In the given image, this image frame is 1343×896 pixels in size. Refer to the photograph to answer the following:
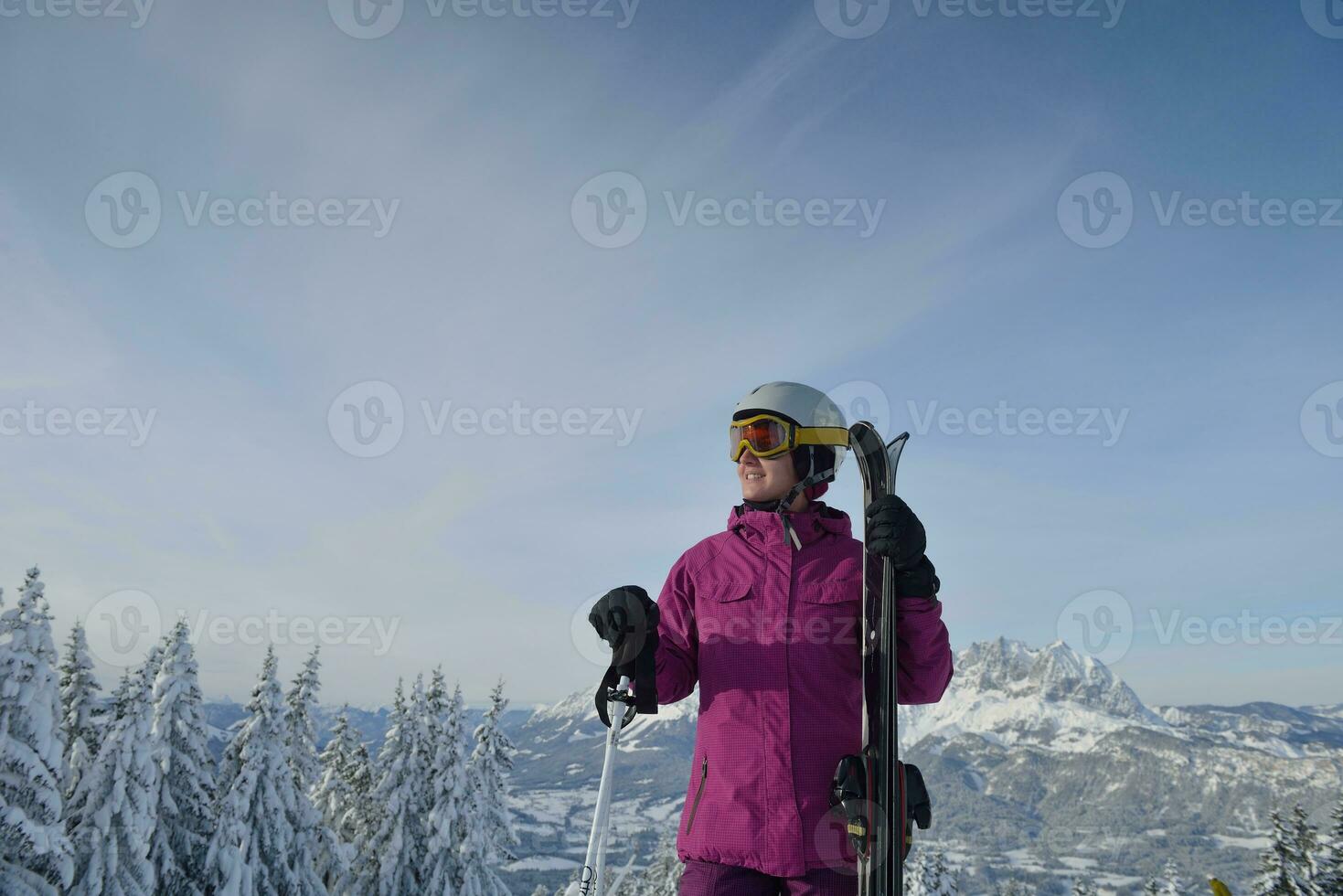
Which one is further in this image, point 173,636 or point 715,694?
point 173,636

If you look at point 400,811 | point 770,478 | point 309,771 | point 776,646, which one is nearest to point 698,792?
point 776,646

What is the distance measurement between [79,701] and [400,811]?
27.6 ft

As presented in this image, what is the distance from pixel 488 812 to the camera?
2055 cm

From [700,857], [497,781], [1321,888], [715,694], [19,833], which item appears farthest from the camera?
[497,781]

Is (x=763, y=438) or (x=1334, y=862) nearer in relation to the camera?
(x=763, y=438)

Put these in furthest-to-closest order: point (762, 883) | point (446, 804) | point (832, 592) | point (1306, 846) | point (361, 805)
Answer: point (361, 805) < point (446, 804) < point (1306, 846) < point (832, 592) < point (762, 883)

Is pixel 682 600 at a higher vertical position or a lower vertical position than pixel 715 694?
higher

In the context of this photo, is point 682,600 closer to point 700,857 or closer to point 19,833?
point 700,857

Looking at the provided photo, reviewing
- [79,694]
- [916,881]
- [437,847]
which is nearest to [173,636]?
[79,694]

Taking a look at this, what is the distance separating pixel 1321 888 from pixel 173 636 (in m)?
27.3

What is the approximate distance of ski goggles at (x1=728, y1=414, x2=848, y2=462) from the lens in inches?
153

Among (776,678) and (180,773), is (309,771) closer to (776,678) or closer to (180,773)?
(180,773)

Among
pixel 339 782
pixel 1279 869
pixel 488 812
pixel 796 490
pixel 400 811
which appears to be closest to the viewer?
pixel 796 490

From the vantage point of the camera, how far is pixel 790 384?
4.08 meters
